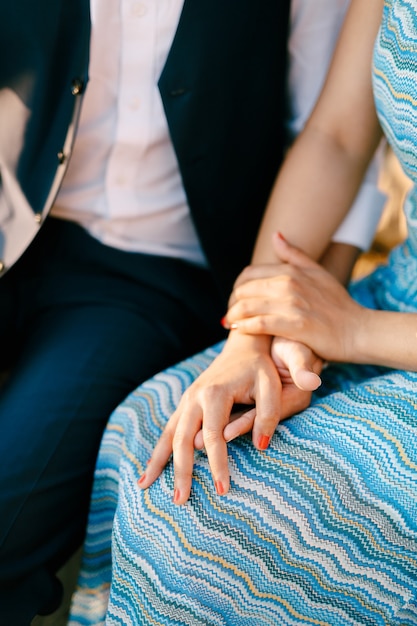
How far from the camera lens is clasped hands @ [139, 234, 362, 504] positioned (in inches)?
40.1

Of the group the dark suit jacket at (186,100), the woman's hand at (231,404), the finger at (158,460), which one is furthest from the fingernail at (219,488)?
the dark suit jacket at (186,100)

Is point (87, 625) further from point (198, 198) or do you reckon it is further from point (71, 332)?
point (198, 198)

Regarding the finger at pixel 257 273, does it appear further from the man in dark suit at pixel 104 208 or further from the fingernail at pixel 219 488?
the fingernail at pixel 219 488

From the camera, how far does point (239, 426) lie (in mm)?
1029

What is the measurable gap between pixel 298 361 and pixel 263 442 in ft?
0.53

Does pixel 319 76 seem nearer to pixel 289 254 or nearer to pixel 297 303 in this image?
pixel 289 254

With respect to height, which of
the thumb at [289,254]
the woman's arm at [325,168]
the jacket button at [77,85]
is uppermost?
the jacket button at [77,85]

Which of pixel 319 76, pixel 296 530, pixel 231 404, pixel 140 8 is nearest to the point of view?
pixel 296 530

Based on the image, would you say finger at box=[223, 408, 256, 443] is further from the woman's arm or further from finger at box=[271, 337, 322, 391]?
the woman's arm

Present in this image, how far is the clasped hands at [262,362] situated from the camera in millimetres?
1020

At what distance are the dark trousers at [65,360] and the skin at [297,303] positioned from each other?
0.21 metres

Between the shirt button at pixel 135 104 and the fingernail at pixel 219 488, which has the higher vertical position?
the shirt button at pixel 135 104

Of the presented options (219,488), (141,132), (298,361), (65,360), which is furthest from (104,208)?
(219,488)

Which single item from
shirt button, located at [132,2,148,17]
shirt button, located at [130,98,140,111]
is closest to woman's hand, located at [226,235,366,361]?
shirt button, located at [130,98,140,111]
